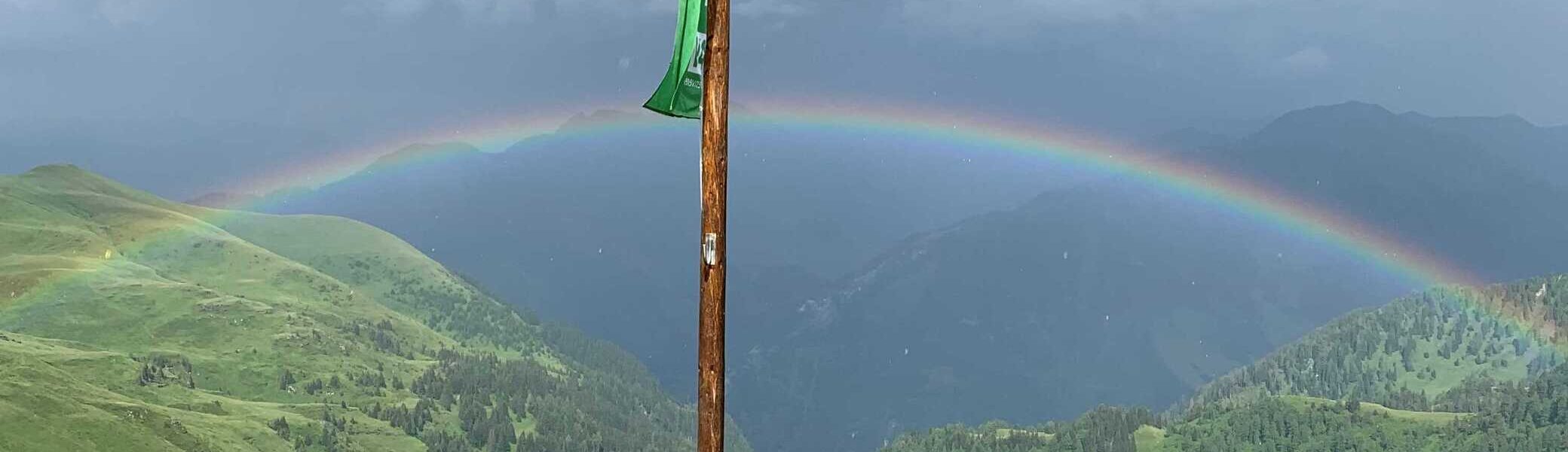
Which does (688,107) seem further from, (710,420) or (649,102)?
(710,420)

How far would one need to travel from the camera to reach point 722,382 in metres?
17.2

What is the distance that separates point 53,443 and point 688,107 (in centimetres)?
21592

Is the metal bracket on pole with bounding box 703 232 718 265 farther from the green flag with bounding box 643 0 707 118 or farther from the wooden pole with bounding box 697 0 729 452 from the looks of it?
the green flag with bounding box 643 0 707 118

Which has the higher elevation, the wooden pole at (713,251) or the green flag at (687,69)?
the green flag at (687,69)

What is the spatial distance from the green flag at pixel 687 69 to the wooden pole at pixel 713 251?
13 cm

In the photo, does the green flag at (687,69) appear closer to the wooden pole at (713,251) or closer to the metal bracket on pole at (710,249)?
the wooden pole at (713,251)

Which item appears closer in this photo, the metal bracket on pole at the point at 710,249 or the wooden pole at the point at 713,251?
the metal bracket on pole at the point at 710,249

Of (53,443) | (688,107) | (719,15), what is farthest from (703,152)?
(53,443)

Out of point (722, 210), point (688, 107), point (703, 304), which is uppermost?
point (688, 107)

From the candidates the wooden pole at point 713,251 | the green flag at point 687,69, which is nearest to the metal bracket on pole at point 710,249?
the wooden pole at point 713,251

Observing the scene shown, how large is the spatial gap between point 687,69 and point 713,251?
2567 millimetres

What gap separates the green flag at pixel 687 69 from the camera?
17.2 metres

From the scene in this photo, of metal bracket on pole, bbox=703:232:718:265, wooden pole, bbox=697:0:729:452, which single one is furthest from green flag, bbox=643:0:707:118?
metal bracket on pole, bbox=703:232:718:265

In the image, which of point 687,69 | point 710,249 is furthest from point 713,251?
point 687,69
